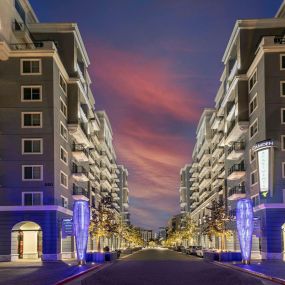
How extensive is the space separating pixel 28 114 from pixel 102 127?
3317 inches

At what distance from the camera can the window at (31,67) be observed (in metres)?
75.5

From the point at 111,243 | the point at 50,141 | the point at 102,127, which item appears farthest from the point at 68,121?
the point at 111,243

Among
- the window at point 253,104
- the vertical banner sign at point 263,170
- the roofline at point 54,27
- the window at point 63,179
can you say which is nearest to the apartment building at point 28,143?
the window at point 63,179

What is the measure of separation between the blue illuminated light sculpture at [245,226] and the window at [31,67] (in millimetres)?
31845

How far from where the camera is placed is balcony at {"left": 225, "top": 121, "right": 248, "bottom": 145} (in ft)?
276

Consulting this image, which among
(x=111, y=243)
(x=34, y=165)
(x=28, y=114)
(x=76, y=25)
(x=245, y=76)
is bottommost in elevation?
(x=111, y=243)

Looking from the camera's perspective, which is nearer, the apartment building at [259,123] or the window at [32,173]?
the apartment building at [259,123]

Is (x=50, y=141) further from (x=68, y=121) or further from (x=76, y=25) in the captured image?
(x=76, y=25)

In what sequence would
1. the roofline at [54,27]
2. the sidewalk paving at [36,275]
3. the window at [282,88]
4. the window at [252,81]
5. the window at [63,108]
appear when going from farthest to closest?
the roofline at [54,27] → the window at [63,108] → the window at [252,81] → the window at [282,88] → the sidewalk paving at [36,275]

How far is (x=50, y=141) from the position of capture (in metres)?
75.4

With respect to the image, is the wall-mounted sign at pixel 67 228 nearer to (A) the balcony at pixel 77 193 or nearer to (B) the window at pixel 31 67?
(A) the balcony at pixel 77 193

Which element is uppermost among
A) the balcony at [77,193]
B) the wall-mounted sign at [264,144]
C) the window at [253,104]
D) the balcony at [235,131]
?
the window at [253,104]

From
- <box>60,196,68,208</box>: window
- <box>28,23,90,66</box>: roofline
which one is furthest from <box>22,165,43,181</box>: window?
<box>28,23,90,66</box>: roofline

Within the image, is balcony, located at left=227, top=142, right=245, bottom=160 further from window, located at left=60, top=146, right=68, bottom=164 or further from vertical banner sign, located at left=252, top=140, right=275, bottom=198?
window, located at left=60, top=146, right=68, bottom=164
